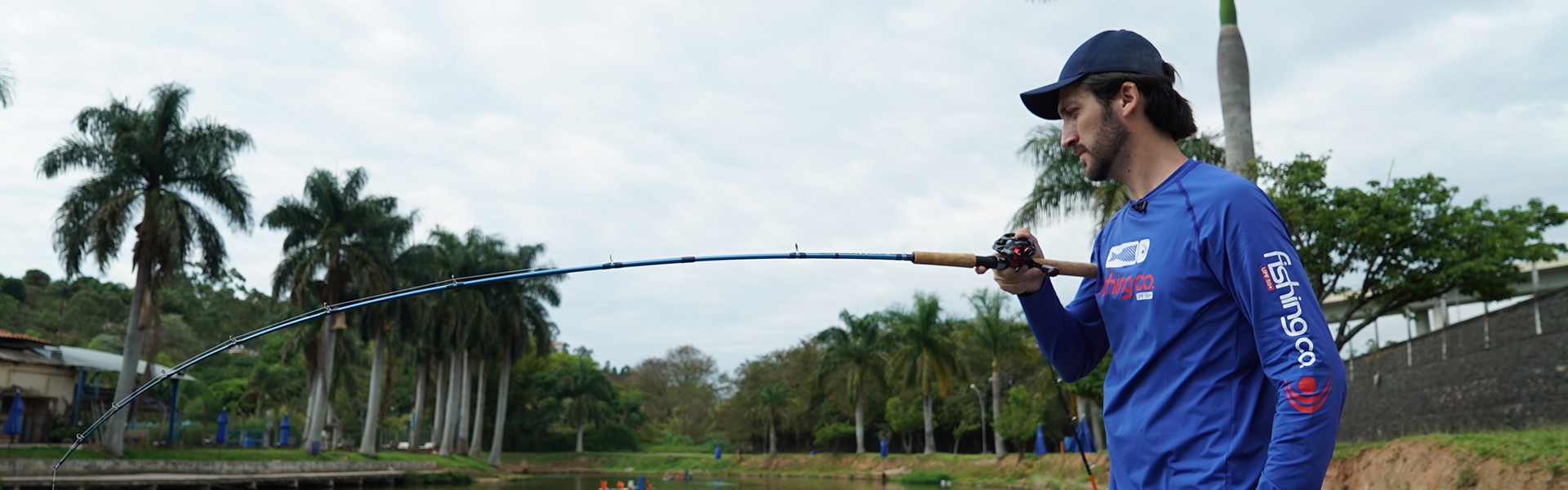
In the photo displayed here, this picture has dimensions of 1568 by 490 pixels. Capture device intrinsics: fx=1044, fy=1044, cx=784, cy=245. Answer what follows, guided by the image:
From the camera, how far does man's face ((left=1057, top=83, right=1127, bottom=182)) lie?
2203 millimetres

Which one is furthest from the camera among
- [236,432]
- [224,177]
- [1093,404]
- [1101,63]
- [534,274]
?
[236,432]

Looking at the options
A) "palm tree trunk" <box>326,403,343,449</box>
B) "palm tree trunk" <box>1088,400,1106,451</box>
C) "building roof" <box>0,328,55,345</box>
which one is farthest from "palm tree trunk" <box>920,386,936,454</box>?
"building roof" <box>0,328,55,345</box>

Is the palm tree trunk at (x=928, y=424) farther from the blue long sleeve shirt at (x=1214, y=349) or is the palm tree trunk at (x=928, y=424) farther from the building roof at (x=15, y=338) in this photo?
the blue long sleeve shirt at (x=1214, y=349)

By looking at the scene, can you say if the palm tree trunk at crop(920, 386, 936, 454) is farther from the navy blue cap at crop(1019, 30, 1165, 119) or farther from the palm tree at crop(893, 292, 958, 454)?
the navy blue cap at crop(1019, 30, 1165, 119)

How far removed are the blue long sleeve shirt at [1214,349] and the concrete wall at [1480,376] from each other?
1876 centimetres

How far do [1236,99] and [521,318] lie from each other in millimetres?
46842

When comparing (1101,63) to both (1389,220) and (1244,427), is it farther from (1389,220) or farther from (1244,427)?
(1389,220)

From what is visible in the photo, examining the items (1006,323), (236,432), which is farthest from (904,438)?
(236,432)

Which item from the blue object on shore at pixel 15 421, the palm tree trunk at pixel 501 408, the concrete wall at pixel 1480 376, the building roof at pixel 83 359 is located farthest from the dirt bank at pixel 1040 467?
the blue object on shore at pixel 15 421

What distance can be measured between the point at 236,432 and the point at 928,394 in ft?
128

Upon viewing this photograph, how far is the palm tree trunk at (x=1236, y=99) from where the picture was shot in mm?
13359

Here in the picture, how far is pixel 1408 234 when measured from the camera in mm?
20469

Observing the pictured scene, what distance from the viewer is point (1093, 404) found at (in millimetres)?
38250

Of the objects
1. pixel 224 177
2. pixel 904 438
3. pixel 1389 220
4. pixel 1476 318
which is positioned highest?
pixel 224 177
